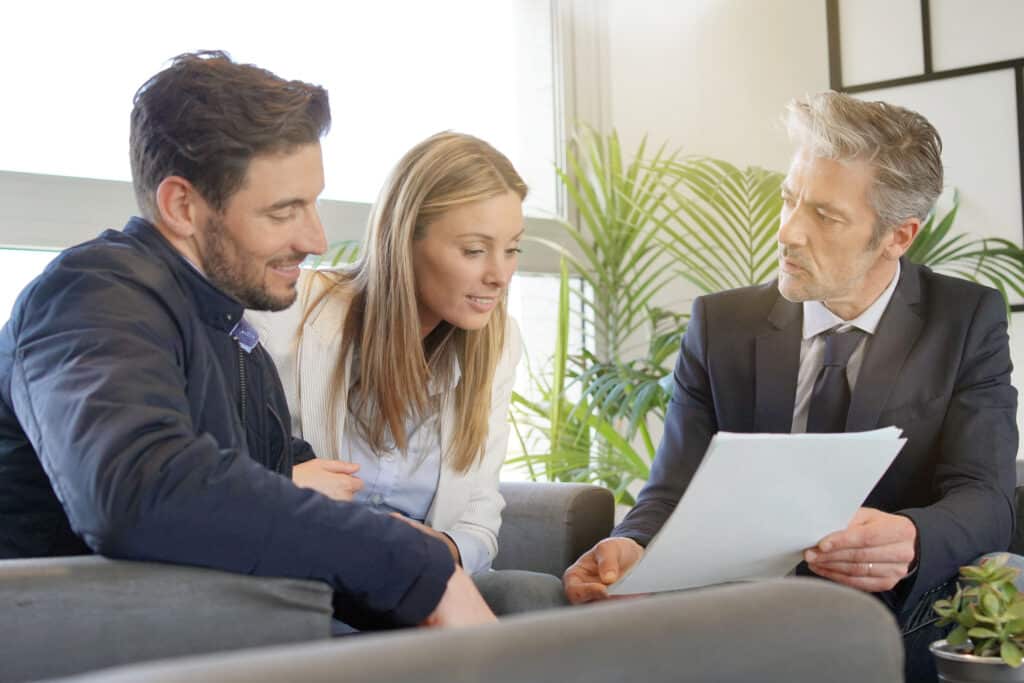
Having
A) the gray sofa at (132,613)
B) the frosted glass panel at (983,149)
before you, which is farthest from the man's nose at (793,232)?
the frosted glass panel at (983,149)

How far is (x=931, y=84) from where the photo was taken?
416cm

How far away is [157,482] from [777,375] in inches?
57.0

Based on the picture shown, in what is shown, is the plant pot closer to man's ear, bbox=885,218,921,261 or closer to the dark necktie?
the dark necktie

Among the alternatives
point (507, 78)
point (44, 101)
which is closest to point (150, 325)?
point (44, 101)

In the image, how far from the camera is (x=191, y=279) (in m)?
1.50

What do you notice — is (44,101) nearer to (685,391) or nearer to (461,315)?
(461,315)

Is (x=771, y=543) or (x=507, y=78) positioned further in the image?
(x=507, y=78)

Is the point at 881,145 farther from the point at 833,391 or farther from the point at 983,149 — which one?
the point at 983,149

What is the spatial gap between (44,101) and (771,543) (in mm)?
2133

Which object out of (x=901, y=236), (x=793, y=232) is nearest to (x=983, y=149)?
(x=901, y=236)

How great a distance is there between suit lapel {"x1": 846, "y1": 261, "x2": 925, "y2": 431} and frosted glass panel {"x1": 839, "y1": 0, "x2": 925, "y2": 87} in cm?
208

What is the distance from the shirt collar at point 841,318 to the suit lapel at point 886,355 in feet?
0.06

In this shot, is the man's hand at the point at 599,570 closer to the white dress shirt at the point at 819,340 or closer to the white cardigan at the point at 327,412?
the white cardigan at the point at 327,412

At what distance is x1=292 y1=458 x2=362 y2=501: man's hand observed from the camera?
5.74 feet
